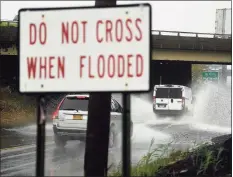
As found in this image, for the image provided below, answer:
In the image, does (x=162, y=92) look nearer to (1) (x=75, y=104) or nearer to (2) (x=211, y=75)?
(2) (x=211, y=75)

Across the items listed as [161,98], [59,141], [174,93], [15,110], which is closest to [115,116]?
[59,141]

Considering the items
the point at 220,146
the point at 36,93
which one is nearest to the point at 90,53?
the point at 36,93

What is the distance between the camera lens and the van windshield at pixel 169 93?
1352 inches

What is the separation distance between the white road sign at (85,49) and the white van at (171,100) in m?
31.0

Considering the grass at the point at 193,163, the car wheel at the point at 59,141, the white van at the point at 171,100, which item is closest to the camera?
the grass at the point at 193,163

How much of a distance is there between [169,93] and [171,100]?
56 centimetres

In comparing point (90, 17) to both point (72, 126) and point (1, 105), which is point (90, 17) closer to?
point (72, 126)

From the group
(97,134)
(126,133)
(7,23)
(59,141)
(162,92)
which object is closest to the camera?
(126,133)

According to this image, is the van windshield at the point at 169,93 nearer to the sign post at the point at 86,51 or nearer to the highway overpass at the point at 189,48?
the highway overpass at the point at 189,48

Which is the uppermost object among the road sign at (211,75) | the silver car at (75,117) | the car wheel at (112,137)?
the road sign at (211,75)

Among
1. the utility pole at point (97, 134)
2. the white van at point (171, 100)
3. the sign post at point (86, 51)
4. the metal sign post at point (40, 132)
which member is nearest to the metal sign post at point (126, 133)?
the sign post at point (86, 51)

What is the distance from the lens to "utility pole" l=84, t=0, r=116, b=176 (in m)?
5.74

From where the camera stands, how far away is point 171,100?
1357 inches

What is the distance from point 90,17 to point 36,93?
0.75 meters
